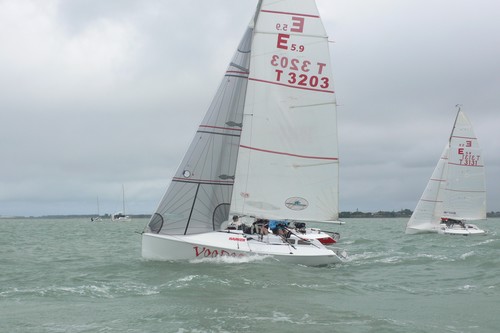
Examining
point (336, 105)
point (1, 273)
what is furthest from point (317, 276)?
point (1, 273)

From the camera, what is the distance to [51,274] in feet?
55.9

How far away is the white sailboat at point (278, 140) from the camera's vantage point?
18609 mm

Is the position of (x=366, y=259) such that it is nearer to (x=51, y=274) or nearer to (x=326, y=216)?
(x=326, y=216)

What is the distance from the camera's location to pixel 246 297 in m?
12.7

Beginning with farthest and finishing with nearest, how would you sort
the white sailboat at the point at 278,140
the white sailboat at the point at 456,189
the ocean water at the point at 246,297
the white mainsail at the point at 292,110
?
the white sailboat at the point at 456,189
the white mainsail at the point at 292,110
the white sailboat at the point at 278,140
the ocean water at the point at 246,297

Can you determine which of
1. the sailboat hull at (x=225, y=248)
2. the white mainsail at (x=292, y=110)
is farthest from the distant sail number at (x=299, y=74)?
the sailboat hull at (x=225, y=248)

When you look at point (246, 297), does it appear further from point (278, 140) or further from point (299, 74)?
point (299, 74)

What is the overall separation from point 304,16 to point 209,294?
10.0 metres

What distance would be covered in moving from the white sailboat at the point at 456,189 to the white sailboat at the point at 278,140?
27.0 m

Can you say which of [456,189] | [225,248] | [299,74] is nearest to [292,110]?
[299,74]

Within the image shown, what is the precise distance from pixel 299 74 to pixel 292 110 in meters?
1.18

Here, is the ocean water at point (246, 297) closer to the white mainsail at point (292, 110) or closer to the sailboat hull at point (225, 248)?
the sailboat hull at point (225, 248)

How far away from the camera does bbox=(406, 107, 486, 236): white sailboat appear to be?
43.1 meters

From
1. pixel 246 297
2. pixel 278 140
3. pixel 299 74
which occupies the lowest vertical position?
pixel 246 297
